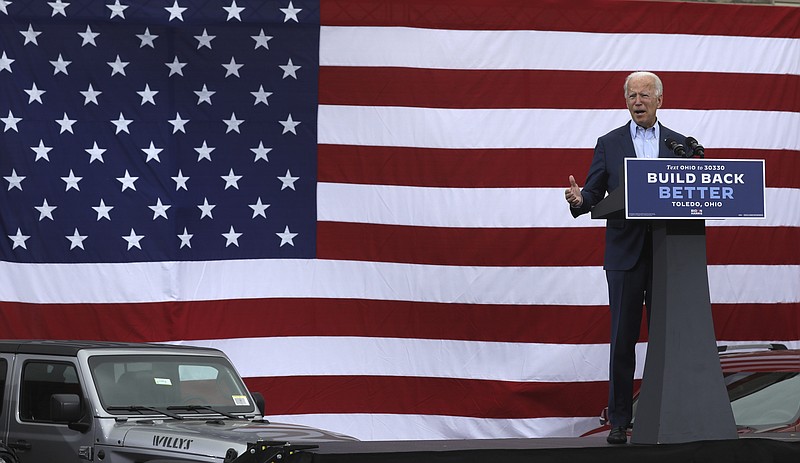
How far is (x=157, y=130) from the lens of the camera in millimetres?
8312

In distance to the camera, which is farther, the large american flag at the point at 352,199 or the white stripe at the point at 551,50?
the white stripe at the point at 551,50

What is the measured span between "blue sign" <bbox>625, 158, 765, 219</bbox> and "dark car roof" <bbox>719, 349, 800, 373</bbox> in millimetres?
2661

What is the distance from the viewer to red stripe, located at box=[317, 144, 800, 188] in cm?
845

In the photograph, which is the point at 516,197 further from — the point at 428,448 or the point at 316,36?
the point at 428,448

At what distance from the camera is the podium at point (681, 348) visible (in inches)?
156

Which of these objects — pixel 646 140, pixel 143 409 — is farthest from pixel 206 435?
pixel 646 140

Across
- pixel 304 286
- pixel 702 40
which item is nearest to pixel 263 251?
pixel 304 286

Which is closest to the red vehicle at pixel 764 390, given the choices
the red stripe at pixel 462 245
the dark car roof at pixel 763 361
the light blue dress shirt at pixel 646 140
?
the dark car roof at pixel 763 361

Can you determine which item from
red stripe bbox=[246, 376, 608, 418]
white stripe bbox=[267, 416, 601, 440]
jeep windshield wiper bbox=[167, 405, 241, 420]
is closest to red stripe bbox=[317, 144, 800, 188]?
red stripe bbox=[246, 376, 608, 418]

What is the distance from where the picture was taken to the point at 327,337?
328 inches

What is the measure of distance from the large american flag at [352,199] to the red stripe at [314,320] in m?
0.02

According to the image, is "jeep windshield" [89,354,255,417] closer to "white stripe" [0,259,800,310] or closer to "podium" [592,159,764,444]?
"white stripe" [0,259,800,310]

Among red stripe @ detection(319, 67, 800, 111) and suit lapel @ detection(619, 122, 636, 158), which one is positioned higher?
red stripe @ detection(319, 67, 800, 111)

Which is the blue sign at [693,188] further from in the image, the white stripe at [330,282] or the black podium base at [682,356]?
the white stripe at [330,282]
